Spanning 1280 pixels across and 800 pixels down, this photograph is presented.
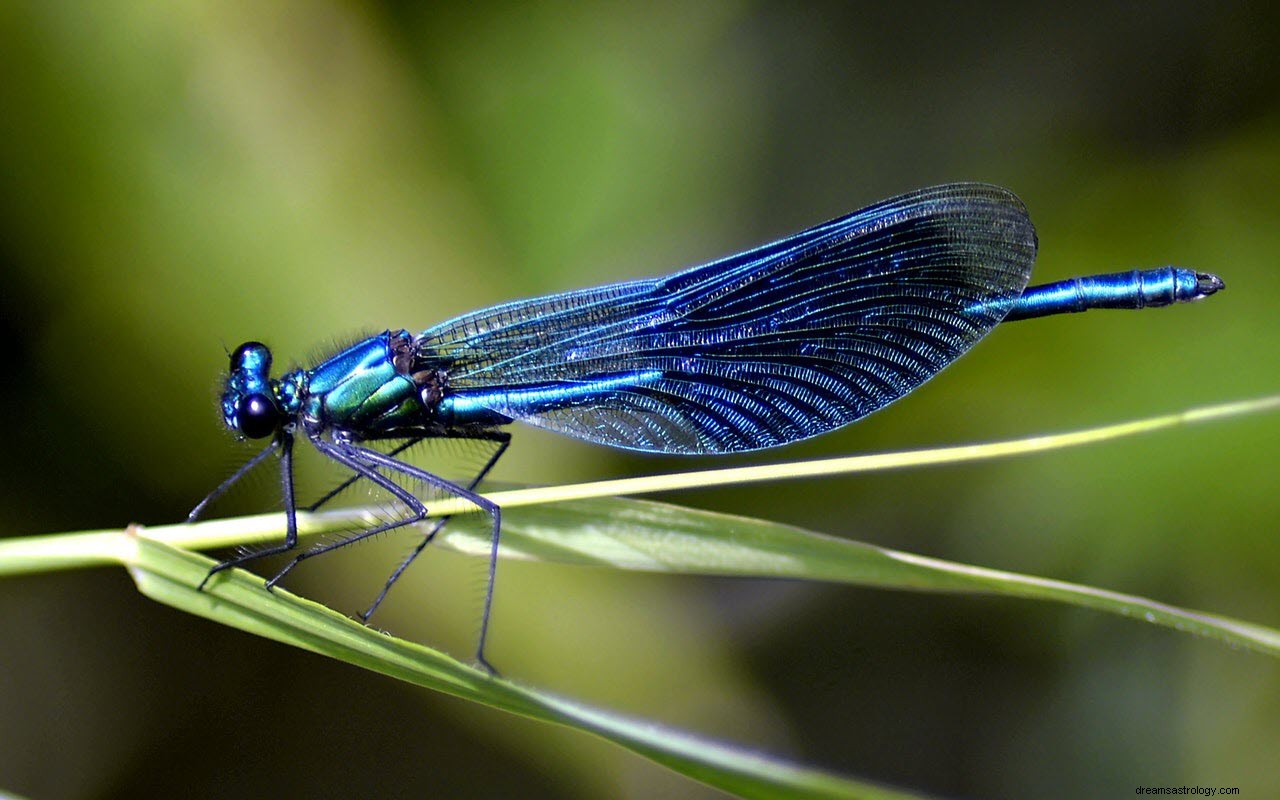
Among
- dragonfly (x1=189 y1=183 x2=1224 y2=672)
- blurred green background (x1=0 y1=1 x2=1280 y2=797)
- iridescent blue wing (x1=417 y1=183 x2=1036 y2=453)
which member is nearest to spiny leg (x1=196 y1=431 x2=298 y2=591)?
dragonfly (x1=189 y1=183 x2=1224 y2=672)

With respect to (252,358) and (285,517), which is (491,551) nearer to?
(285,517)

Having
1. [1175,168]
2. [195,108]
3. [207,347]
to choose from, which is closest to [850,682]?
[1175,168]

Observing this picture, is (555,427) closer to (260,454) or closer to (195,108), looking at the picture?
(260,454)

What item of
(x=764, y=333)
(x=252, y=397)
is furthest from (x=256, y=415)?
Answer: (x=764, y=333)

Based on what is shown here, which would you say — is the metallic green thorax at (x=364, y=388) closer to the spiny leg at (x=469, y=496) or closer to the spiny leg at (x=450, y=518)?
the spiny leg at (x=469, y=496)

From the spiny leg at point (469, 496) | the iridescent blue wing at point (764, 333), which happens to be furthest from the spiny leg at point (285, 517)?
the iridescent blue wing at point (764, 333)

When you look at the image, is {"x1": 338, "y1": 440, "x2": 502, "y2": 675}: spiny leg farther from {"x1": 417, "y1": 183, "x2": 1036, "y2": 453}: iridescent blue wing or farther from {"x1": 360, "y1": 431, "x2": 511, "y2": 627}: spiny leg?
{"x1": 417, "y1": 183, "x2": 1036, "y2": 453}: iridescent blue wing
